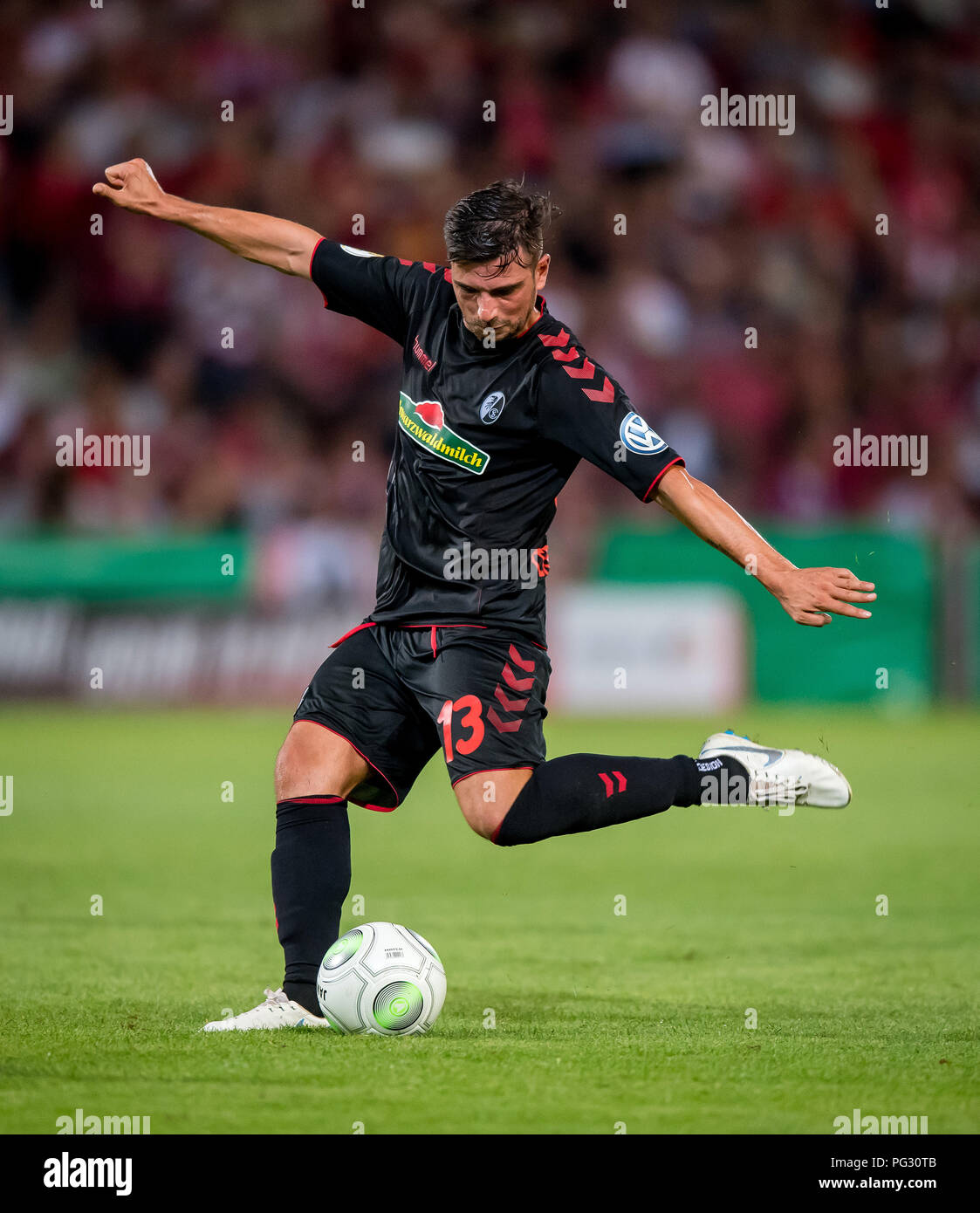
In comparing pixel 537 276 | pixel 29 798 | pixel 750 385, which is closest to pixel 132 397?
pixel 750 385

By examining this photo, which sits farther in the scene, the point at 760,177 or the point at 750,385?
the point at 760,177

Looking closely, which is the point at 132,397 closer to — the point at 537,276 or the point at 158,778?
the point at 158,778

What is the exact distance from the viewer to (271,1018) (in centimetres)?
479

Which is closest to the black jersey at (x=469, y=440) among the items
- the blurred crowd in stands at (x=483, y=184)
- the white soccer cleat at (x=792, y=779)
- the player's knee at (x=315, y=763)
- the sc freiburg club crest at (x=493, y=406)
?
the sc freiburg club crest at (x=493, y=406)

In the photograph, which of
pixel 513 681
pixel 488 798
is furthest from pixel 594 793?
pixel 513 681

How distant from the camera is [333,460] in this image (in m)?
15.5

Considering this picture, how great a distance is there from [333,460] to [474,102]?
173 inches

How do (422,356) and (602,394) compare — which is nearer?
(602,394)

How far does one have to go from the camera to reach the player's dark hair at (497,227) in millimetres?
4711

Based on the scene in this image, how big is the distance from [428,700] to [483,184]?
1271 cm

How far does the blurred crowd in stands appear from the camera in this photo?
15.6m

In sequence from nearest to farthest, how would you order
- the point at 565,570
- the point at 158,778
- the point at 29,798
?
1. the point at 29,798
2. the point at 158,778
3. the point at 565,570

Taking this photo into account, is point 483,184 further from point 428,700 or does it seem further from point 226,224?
point 428,700

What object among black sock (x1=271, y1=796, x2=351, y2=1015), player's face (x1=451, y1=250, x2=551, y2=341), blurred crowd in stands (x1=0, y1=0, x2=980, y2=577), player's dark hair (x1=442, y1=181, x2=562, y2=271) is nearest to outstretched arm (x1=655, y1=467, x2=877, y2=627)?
player's face (x1=451, y1=250, x2=551, y2=341)
